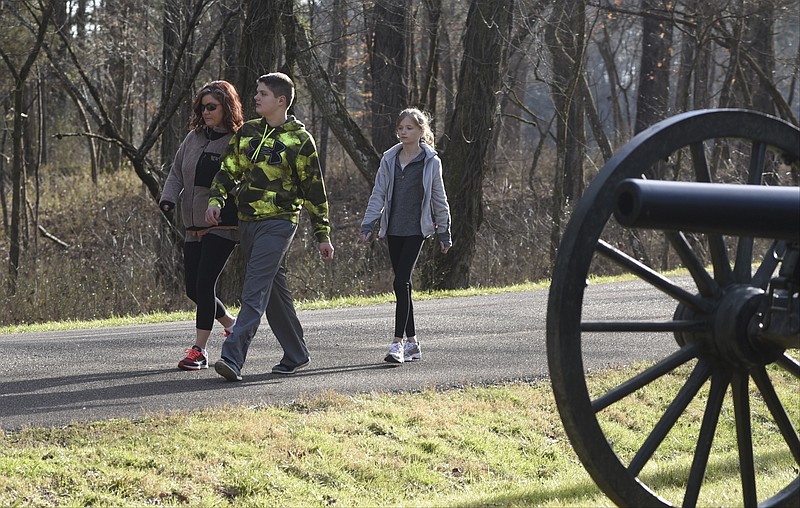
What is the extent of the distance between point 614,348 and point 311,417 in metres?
4.34

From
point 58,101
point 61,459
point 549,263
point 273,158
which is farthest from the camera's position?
point 58,101

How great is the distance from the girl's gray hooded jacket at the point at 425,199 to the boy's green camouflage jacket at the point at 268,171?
3.25ft

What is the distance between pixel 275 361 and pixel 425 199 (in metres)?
1.77

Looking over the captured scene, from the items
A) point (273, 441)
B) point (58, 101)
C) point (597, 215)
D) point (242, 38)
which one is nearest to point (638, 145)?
point (597, 215)

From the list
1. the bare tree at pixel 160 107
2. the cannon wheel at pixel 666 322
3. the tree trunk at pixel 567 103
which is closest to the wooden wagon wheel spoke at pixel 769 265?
the cannon wheel at pixel 666 322

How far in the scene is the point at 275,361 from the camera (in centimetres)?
938

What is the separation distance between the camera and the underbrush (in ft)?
58.5

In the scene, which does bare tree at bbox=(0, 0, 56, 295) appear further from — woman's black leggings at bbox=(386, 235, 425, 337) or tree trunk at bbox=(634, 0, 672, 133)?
tree trunk at bbox=(634, 0, 672, 133)

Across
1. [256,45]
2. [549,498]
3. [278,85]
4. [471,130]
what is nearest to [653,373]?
[549,498]

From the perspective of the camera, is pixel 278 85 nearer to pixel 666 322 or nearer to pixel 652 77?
pixel 666 322

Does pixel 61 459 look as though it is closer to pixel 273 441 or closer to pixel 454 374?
pixel 273 441

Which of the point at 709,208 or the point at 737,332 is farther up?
the point at 709,208

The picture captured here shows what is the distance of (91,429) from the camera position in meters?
6.55

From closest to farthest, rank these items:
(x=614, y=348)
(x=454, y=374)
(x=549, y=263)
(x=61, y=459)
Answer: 1. (x=61, y=459)
2. (x=454, y=374)
3. (x=614, y=348)
4. (x=549, y=263)
